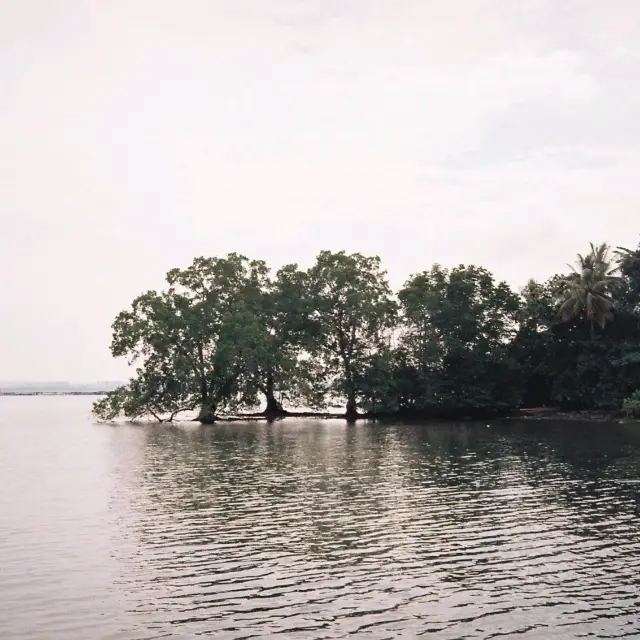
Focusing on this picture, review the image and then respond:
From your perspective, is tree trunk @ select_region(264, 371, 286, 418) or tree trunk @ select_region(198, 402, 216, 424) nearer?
tree trunk @ select_region(198, 402, 216, 424)

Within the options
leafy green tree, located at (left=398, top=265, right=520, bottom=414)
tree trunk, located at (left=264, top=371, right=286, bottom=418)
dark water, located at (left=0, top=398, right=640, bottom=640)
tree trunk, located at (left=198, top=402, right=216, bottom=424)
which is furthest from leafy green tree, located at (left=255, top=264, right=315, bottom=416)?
dark water, located at (left=0, top=398, right=640, bottom=640)

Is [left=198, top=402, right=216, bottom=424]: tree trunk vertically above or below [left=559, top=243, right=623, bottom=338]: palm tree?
below

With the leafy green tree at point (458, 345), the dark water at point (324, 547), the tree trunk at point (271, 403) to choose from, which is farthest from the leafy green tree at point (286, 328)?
the dark water at point (324, 547)

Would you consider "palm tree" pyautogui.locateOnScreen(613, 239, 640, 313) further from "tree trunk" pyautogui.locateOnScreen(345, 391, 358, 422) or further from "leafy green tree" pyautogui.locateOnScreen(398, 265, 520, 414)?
"tree trunk" pyautogui.locateOnScreen(345, 391, 358, 422)

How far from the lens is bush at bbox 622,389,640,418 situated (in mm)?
91325

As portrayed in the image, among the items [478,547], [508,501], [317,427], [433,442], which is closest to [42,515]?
[478,547]

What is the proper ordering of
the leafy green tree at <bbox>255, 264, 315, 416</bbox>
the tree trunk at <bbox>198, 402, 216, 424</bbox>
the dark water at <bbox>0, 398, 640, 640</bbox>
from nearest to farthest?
the dark water at <bbox>0, 398, 640, 640</bbox> → the tree trunk at <bbox>198, 402, 216, 424</bbox> → the leafy green tree at <bbox>255, 264, 315, 416</bbox>

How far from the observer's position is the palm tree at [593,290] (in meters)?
99.7

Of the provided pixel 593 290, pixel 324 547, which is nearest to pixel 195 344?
pixel 593 290

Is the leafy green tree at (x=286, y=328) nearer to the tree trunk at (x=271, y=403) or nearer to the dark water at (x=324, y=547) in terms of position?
the tree trunk at (x=271, y=403)

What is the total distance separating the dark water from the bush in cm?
4132

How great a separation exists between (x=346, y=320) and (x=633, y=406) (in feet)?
134

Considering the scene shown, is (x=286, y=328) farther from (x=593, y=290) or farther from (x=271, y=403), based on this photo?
(x=593, y=290)

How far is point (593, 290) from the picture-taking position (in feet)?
328
